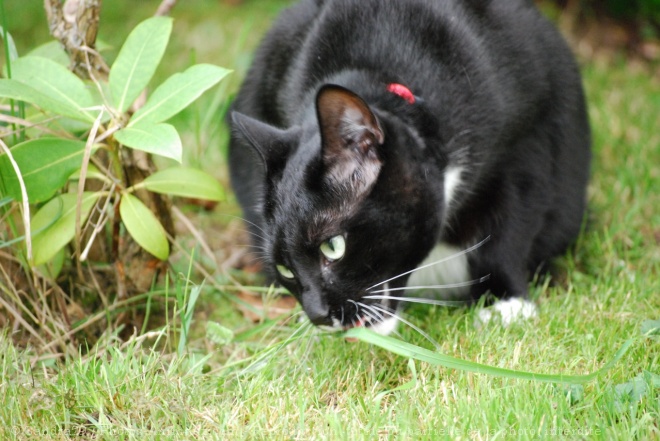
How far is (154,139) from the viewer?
73.6 inches

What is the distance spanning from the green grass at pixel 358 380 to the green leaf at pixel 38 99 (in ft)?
Result: 1.71

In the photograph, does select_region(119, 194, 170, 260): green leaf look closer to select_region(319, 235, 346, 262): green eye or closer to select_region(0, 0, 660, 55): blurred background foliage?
select_region(319, 235, 346, 262): green eye

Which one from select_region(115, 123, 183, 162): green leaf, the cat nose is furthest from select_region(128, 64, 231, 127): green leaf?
the cat nose

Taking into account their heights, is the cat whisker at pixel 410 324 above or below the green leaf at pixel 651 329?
below

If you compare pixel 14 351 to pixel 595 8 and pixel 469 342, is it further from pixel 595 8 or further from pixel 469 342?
pixel 595 8

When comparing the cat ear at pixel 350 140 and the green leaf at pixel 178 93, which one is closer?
the cat ear at pixel 350 140

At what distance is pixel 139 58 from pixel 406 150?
74cm

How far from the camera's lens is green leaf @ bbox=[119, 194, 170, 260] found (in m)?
2.07

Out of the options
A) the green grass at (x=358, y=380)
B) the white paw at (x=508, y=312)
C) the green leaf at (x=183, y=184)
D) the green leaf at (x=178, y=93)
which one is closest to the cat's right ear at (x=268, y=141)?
the green leaf at (x=178, y=93)

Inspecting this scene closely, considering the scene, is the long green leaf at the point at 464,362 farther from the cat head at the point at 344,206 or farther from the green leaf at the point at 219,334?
the green leaf at the point at 219,334

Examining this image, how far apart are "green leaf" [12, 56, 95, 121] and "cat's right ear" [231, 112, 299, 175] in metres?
0.40

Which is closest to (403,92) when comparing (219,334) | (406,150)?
(406,150)

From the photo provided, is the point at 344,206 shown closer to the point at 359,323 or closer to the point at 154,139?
the point at 359,323

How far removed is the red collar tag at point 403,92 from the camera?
6.41 feet
